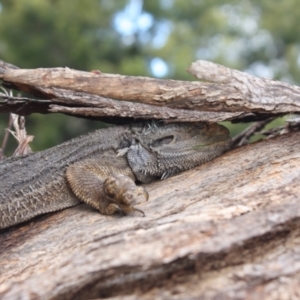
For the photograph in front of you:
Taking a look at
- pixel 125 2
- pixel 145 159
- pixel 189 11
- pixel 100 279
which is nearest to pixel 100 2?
pixel 125 2

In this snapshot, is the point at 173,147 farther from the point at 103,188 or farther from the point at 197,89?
the point at 103,188

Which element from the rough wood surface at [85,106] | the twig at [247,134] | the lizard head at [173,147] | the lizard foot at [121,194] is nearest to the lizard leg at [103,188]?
the lizard foot at [121,194]

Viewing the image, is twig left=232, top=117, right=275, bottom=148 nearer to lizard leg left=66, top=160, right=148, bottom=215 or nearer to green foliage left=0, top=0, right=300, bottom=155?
lizard leg left=66, top=160, right=148, bottom=215

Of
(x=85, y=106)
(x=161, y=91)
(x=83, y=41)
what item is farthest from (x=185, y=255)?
(x=83, y=41)

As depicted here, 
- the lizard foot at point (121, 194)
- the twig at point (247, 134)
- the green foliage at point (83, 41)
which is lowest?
the lizard foot at point (121, 194)

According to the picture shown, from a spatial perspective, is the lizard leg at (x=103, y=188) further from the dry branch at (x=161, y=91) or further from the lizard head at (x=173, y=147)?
the dry branch at (x=161, y=91)

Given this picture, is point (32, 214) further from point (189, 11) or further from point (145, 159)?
point (189, 11)
